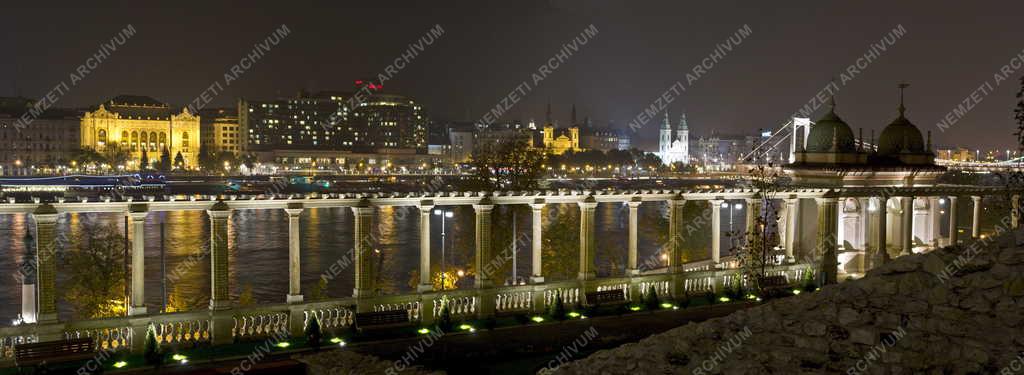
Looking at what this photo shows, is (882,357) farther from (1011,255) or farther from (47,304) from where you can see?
(47,304)

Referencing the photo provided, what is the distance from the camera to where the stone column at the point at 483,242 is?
2230 centimetres

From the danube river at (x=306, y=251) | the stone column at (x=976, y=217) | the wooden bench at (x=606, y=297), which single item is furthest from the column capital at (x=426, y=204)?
the stone column at (x=976, y=217)

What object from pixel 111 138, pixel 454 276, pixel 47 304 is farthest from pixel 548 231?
pixel 111 138

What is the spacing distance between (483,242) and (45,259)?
9.93 m

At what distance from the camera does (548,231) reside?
5191 cm

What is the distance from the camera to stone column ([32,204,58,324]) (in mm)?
17109

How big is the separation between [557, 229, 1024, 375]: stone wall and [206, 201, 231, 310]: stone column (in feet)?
27.2

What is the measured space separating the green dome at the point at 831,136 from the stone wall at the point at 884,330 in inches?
812

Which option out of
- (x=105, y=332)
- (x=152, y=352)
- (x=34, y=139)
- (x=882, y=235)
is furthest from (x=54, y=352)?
(x=34, y=139)

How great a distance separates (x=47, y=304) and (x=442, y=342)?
26.8 feet

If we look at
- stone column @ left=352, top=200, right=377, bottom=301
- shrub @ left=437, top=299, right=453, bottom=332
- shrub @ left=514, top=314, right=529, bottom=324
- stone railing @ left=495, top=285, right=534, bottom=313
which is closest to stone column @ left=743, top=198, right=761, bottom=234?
stone railing @ left=495, top=285, right=534, bottom=313

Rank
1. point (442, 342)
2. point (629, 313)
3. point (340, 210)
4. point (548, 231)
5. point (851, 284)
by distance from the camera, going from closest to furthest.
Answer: point (851, 284), point (442, 342), point (629, 313), point (548, 231), point (340, 210)

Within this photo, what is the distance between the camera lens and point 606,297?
2405 centimetres

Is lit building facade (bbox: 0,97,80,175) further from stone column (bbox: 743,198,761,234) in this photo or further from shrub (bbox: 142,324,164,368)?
shrub (bbox: 142,324,164,368)
